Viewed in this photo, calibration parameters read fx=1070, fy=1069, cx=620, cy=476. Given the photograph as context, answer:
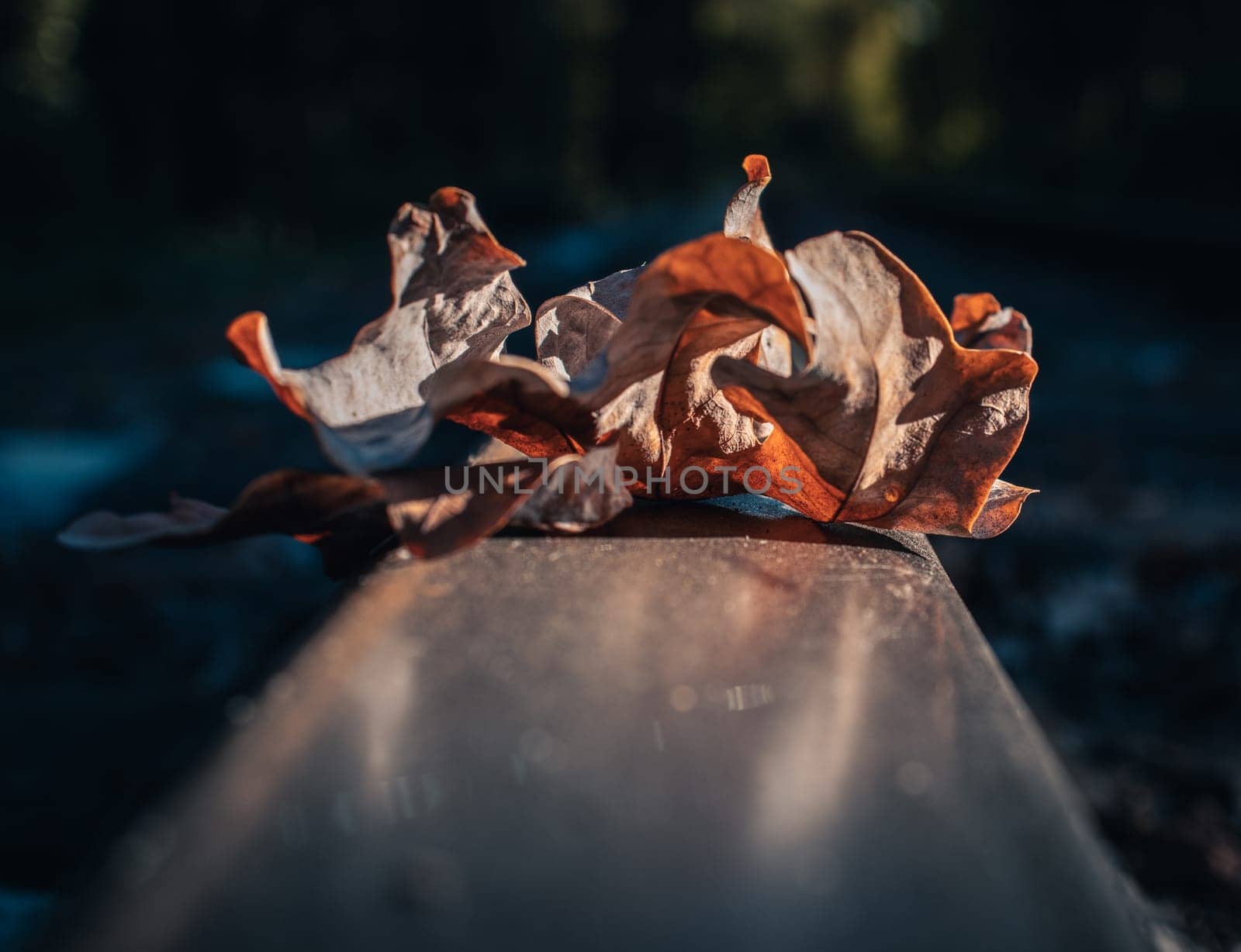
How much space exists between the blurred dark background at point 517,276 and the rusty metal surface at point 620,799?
0.07 m

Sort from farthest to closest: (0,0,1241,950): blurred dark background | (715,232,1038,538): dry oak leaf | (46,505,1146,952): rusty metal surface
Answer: (0,0,1241,950): blurred dark background, (715,232,1038,538): dry oak leaf, (46,505,1146,952): rusty metal surface

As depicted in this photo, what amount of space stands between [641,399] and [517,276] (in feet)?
25.3

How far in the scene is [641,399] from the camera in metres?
1.04

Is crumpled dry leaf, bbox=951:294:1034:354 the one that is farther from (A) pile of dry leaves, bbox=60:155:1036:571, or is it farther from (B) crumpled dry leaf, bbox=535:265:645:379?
(B) crumpled dry leaf, bbox=535:265:645:379

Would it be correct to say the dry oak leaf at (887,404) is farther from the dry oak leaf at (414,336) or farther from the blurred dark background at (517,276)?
the blurred dark background at (517,276)

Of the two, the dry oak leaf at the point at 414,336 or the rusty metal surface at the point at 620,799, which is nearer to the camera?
the rusty metal surface at the point at 620,799

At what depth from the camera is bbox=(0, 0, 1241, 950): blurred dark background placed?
2.75 m

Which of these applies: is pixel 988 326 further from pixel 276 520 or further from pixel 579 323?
pixel 276 520

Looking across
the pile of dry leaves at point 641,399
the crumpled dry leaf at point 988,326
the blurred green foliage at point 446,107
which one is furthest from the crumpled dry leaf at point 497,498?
the blurred green foliage at point 446,107

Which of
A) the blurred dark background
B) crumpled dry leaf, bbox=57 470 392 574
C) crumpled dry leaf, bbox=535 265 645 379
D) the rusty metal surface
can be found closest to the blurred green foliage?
the blurred dark background

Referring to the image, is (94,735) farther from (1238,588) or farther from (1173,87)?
(1173,87)

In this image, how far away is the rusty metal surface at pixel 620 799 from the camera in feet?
1.70

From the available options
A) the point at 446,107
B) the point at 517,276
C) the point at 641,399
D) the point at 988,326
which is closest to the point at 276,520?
the point at 641,399

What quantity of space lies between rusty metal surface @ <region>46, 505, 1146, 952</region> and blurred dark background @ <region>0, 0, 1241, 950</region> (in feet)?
0.23
